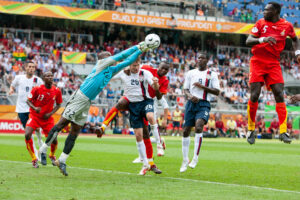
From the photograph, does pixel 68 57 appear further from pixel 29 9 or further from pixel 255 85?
pixel 255 85

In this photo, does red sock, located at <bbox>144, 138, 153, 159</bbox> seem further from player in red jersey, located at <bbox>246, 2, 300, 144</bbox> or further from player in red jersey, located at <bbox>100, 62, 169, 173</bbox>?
player in red jersey, located at <bbox>246, 2, 300, 144</bbox>

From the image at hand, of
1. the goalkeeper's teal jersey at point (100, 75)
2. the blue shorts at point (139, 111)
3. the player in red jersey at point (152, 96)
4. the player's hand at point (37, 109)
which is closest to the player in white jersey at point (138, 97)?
the blue shorts at point (139, 111)

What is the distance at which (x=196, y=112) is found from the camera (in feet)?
39.7

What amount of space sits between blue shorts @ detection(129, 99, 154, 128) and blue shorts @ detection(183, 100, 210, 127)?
1.02m

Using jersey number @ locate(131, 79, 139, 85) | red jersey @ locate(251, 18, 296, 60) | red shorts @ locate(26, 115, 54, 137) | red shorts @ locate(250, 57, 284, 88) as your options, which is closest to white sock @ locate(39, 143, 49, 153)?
red shorts @ locate(26, 115, 54, 137)

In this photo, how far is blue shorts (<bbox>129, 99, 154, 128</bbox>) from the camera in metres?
11.4

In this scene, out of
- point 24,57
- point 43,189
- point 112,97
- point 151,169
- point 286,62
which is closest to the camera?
point 43,189

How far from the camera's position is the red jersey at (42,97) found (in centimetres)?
1263

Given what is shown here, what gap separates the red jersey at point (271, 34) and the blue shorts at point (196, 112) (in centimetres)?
207

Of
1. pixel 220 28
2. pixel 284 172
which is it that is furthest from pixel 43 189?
pixel 220 28

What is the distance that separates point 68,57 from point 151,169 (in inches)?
1232

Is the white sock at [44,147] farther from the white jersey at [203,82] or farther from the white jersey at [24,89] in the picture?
the white jersey at [203,82]

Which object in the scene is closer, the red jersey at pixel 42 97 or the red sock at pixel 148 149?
the red sock at pixel 148 149

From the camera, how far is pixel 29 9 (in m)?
42.6
